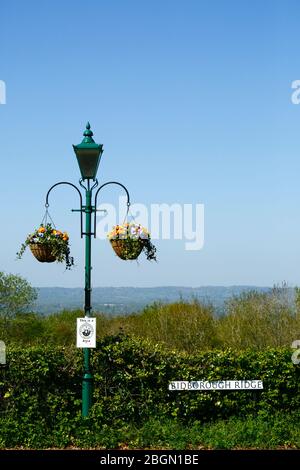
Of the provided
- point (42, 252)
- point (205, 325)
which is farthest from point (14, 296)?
point (42, 252)

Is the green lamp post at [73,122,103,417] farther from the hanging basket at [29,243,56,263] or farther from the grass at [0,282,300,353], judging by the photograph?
the grass at [0,282,300,353]

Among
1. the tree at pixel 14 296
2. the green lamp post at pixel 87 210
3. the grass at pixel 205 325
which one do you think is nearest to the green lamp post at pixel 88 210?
the green lamp post at pixel 87 210

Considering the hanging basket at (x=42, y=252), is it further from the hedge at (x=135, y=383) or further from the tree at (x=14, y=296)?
the tree at (x=14, y=296)

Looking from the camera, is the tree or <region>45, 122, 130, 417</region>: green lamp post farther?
the tree

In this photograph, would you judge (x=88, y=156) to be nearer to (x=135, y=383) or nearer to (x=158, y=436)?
(x=135, y=383)

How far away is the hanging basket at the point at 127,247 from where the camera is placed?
966cm

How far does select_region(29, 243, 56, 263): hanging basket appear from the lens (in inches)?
382

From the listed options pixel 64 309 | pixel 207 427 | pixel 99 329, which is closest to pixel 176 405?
pixel 207 427

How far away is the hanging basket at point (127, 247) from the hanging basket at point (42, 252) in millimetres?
919

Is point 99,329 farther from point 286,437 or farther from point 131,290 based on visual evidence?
point 131,290

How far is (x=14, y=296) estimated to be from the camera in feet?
101

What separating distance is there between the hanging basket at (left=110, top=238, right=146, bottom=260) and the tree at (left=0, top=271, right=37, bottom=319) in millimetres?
21918

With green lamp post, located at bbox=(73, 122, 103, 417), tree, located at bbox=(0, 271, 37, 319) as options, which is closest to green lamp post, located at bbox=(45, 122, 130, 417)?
green lamp post, located at bbox=(73, 122, 103, 417)
